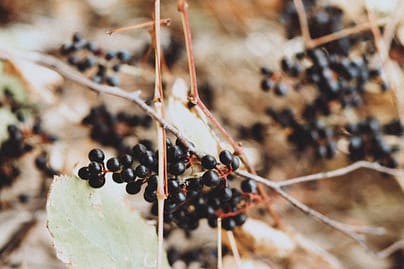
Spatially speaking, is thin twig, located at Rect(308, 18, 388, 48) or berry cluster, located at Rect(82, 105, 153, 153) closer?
berry cluster, located at Rect(82, 105, 153, 153)

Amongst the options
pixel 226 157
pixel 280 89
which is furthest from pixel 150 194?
pixel 280 89

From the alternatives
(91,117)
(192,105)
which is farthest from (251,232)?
(91,117)

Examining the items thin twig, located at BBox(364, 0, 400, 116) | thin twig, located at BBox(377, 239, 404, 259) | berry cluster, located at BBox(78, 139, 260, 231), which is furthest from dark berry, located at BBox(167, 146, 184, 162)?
thin twig, located at BBox(364, 0, 400, 116)

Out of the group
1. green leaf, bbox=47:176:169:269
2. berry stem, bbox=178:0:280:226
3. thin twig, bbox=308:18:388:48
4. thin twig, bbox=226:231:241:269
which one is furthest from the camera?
thin twig, bbox=308:18:388:48

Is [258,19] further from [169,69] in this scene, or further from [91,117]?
[91,117]

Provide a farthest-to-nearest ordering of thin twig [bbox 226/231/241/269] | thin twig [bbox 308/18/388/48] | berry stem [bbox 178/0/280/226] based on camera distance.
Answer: thin twig [bbox 308/18/388/48] < thin twig [bbox 226/231/241/269] < berry stem [bbox 178/0/280/226]

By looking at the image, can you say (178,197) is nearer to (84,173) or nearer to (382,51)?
(84,173)

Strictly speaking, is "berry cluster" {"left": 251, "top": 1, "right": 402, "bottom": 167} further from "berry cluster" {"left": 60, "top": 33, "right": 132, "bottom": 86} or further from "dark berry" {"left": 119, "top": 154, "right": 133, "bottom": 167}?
"dark berry" {"left": 119, "top": 154, "right": 133, "bottom": 167}

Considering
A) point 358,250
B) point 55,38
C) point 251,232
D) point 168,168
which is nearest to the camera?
point 168,168
